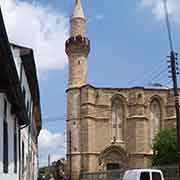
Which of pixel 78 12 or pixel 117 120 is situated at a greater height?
pixel 78 12

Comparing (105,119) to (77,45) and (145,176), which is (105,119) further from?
(145,176)

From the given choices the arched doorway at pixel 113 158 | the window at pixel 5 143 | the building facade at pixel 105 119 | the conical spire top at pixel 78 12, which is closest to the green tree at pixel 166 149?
the building facade at pixel 105 119

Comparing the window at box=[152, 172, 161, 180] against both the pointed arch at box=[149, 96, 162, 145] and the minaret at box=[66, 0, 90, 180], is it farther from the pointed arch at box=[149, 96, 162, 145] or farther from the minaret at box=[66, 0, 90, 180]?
the pointed arch at box=[149, 96, 162, 145]

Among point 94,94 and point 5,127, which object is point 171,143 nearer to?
point 94,94

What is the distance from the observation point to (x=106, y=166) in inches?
2943

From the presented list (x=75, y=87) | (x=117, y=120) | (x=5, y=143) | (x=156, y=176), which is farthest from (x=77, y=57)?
(x=5, y=143)

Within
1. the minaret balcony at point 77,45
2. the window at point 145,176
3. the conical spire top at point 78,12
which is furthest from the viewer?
the conical spire top at point 78,12

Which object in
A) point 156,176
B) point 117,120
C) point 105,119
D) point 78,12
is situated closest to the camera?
point 156,176

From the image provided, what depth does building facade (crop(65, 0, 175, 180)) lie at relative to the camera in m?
73.9

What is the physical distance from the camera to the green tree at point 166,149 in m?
58.6

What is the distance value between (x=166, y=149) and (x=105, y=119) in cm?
1853

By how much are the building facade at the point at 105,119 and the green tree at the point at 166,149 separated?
40.2ft

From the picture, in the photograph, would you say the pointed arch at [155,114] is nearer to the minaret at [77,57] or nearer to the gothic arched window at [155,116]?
the gothic arched window at [155,116]

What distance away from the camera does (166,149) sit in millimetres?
59500
